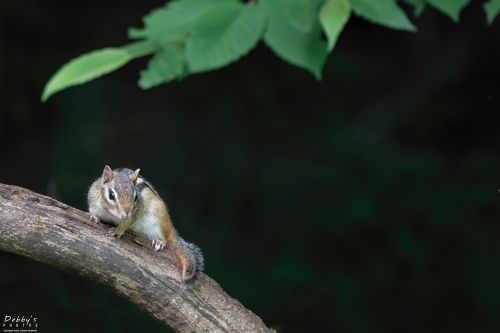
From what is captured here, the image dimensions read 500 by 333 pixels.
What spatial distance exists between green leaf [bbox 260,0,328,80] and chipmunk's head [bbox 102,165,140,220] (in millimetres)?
683

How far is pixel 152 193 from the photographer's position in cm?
183

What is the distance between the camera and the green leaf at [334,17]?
98 cm

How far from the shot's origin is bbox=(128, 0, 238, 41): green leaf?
109 centimetres

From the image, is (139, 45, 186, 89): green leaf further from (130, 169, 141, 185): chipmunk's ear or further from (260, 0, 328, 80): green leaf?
(130, 169, 141, 185): chipmunk's ear

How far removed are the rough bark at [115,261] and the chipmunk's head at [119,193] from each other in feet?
0.30

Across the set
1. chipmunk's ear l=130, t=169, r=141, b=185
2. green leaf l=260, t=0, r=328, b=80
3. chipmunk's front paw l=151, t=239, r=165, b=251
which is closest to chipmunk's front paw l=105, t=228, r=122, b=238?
chipmunk's front paw l=151, t=239, r=165, b=251

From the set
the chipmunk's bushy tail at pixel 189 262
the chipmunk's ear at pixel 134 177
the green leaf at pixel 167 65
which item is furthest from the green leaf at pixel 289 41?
the chipmunk's ear at pixel 134 177

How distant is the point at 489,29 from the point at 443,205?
842 millimetres

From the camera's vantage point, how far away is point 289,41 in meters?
1.08

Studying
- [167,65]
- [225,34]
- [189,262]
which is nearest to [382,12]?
[225,34]

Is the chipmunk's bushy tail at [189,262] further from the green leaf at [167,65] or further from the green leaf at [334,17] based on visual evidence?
the green leaf at [334,17]

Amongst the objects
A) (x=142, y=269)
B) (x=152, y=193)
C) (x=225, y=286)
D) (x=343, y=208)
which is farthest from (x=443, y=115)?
(x=142, y=269)

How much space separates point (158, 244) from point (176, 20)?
0.69 m

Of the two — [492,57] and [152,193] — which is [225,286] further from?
[492,57]
